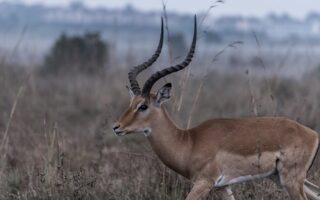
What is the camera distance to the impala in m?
7.43

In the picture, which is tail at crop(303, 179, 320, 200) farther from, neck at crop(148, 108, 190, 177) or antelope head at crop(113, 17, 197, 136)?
antelope head at crop(113, 17, 197, 136)

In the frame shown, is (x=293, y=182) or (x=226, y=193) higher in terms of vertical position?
(x=293, y=182)

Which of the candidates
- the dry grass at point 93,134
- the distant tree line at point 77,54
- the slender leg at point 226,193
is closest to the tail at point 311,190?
the dry grass at point 93,134

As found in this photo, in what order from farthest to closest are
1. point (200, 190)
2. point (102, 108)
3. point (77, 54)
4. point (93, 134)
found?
1. point (77, 54)
2. point (102, 108)
3. point (93, 134)
4. point (200, 190)

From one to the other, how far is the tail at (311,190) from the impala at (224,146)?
11.0 inches

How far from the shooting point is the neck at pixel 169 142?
25.1ft

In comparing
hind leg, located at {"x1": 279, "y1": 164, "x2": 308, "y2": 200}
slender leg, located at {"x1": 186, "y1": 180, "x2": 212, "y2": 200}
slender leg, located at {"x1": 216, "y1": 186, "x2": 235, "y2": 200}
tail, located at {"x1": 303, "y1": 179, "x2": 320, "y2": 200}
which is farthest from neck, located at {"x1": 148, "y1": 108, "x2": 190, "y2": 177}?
tail, located at {"x1": 303, "y1": 179, "x2": 320, "y2": 200}

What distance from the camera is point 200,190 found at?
24.2 feet

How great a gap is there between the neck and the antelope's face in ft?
0.23

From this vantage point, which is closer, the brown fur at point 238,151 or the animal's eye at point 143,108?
the brown fur at point 238,151

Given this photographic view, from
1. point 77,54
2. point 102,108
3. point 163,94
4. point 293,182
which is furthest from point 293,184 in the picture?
point 77,54

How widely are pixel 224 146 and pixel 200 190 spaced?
1.59ft

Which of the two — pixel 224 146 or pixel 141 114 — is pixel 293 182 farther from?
pixel 141 114

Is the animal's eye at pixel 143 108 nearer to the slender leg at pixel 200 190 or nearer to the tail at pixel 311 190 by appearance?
the slender leg at pixel 200 190
